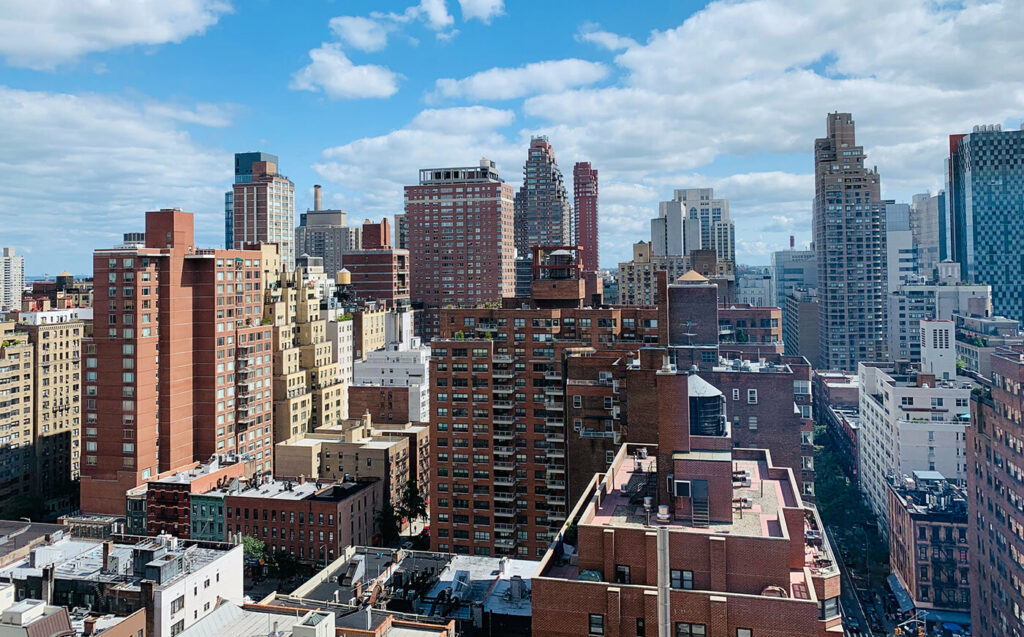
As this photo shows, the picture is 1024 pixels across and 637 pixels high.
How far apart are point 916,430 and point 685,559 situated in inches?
3404

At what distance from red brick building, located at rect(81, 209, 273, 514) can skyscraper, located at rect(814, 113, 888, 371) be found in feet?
474

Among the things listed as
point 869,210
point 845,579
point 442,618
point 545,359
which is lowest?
point 845,579

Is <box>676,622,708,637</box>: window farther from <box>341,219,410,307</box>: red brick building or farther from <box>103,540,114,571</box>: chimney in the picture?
<box>341,219,410,307</box>: red brick building

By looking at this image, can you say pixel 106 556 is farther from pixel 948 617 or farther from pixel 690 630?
pixel 948 617

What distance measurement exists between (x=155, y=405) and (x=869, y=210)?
6632 inches

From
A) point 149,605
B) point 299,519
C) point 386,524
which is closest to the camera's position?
point 149,605

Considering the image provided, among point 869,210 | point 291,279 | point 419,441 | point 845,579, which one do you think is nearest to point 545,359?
point 419,441

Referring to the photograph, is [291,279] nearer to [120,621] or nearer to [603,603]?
[120,621]

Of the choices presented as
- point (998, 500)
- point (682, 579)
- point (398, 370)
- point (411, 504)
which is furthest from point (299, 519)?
point (998, 500)

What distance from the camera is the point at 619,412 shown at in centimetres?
7400

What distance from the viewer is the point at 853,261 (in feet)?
622

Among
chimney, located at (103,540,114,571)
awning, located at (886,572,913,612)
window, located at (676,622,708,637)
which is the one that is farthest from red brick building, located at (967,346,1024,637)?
chimney, located at (103,540,114,571)

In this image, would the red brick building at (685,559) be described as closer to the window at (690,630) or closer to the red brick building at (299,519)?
the window at (690,630)

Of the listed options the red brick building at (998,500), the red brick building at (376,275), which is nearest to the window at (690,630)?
the red brick building at (998,500)
